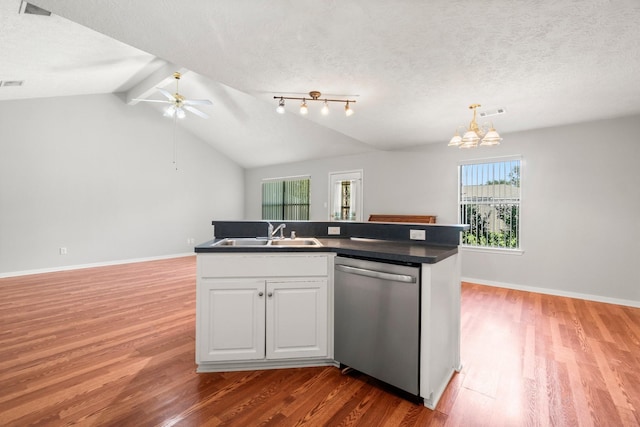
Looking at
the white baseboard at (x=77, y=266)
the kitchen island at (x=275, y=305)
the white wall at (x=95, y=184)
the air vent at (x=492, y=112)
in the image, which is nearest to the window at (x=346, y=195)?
the air vent at (x=492, y=112)

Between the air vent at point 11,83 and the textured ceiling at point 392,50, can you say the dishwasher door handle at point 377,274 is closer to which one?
the textured ceiling at point 392,50

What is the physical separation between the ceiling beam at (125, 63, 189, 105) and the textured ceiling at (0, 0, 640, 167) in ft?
2.29

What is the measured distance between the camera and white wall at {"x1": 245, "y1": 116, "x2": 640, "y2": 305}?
3.68 metres

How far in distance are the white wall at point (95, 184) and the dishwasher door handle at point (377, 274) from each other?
20.1 ft

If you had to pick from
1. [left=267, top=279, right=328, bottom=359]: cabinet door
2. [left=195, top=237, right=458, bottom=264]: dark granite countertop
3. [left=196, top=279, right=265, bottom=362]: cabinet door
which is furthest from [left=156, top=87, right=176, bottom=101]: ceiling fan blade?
[left=267, top=279, right=328, bottom=359]: cabinet door

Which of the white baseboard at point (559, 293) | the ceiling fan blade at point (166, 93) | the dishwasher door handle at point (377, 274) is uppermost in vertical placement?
the ceiling fan blade at point (166, 93)

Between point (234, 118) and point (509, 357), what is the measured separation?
6213mm

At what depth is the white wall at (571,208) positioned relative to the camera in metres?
3.68

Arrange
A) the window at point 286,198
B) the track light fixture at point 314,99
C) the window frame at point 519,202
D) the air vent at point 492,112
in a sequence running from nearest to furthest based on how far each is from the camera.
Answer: the track light fixture at point 314,99 → the air vent at point 492,112 → the window frame at point 519,202 → the window at point 286,198

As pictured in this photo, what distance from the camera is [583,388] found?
1.87 metres

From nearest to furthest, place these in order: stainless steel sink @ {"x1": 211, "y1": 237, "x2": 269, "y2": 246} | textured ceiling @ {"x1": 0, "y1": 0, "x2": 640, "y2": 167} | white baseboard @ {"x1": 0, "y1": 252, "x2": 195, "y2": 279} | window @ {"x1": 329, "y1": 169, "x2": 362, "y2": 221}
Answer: textured ceiling @ {"x1": 0, "y1": 0, "x2": 640, "y2": 167} → stainless steel sink @ {"x1": 211, "y1": 237, "x2": 269, "y2": 246} → white baseboard @ {"x1": 0, "y1": 252, "x2": 195, "y2": 279} → window @ {"x1": 329, "y1": 169, "x2": 362, "y2": 221}

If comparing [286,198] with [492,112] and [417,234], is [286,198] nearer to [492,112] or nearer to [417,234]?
[492,112]

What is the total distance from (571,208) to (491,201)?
1011 millimetres

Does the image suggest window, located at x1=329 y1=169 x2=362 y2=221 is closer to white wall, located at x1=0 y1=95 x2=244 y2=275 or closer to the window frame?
the window frame
